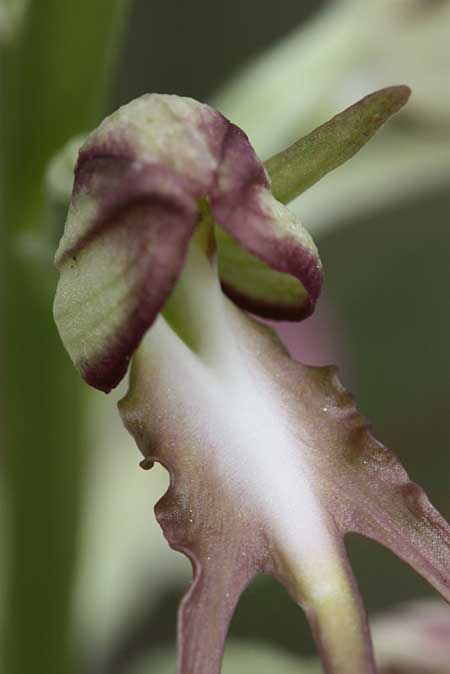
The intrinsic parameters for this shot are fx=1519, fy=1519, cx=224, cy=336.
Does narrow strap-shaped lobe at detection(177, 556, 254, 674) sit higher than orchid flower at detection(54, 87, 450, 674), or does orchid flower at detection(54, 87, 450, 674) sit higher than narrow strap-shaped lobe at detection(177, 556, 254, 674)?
orchid flower at detection(54, 87, 450, 674)

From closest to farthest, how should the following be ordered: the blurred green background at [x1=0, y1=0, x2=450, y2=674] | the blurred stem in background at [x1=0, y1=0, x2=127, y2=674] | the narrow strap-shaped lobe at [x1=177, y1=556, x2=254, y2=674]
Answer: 1. the narrow strap-shaped lobe at [x1=177, y1=556, x2=254, y2=674]
2. the blurred stem in background at [x1=0, y1=0, x2=127, y2=674]
3. the blurred green background at [x1=0, y1=0, x2=450, y2=674]

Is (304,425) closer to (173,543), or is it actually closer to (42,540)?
(173,543)

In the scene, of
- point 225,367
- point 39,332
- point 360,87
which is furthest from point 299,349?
point 225,367

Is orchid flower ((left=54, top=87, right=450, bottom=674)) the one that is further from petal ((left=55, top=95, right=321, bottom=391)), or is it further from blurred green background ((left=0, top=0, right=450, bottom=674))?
blurred green background ((left=0, top=0, right=450, bottom=674))

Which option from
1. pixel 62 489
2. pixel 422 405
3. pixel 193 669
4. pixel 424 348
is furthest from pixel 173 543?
pixel 424 348

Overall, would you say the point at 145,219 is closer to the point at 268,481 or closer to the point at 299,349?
the point at 268,481

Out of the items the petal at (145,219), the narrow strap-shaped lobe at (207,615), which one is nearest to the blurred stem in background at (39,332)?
the petal at (145,219)

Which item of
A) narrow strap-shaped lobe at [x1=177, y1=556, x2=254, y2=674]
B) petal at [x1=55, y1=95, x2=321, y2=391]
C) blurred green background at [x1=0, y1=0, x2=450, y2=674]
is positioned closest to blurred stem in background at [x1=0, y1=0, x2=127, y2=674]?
blurred green background at [x1=0, y1=0, x2=450, y2=674]

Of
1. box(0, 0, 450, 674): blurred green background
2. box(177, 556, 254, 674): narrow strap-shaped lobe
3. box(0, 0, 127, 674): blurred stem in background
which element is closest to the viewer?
box(177, 556, 254, 674): narrow strap-shaped lobe
